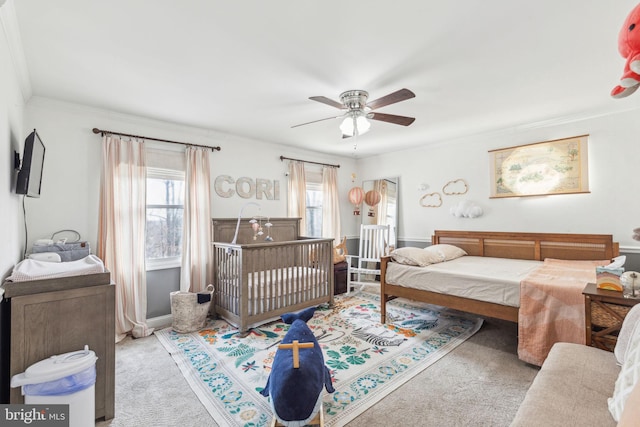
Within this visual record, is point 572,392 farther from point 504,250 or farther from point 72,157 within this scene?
point 72,157

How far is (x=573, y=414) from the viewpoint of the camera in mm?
1086

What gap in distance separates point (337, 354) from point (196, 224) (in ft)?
7.31

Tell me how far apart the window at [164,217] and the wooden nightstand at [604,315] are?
385cm

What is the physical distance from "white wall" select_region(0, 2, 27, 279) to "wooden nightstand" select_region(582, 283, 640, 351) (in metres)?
3.58

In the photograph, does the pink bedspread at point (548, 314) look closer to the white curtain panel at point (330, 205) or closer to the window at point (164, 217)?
the white curtain panel at point (330, 205)

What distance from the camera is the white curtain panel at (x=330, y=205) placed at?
5062 mm

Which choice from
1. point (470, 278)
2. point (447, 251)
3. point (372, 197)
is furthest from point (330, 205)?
point (470, 278)

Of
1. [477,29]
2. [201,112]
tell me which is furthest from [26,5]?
[477,29]

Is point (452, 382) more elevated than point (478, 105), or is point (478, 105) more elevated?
point (478, 105)

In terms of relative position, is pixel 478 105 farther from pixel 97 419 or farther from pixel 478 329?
pixel 97 419

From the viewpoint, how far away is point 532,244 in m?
3.67

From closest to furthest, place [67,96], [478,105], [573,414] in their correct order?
[573,414] < [67,96] < [478,105]

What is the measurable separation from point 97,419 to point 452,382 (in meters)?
2.37

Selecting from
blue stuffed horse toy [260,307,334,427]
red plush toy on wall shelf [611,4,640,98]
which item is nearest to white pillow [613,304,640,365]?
red plush toy on wall shelf [611,4,640,98]
